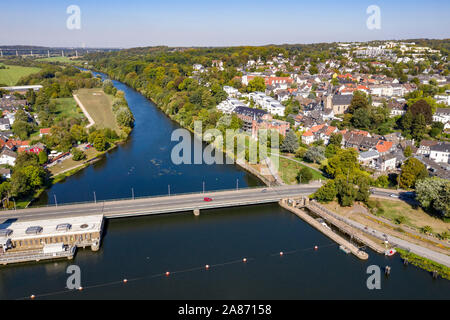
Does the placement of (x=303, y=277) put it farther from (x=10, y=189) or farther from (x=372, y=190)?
(x=10, y=189)

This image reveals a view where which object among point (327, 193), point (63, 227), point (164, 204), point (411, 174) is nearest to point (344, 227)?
point (327, 193)

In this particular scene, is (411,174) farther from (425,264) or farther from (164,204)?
(164,204)

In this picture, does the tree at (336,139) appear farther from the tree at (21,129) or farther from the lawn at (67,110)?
the tree at (21,129)

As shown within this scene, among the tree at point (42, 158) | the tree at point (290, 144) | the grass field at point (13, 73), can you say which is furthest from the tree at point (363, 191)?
the grass field at point (13, 73)

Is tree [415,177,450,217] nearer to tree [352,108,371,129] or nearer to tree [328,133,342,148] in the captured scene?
tree [328,133,342,148]

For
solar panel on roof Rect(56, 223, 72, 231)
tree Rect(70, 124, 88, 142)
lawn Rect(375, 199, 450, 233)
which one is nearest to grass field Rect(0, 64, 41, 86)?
tree Rect(70, 124, 88, 142)

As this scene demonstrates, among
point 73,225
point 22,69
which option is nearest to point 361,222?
point 73,225
